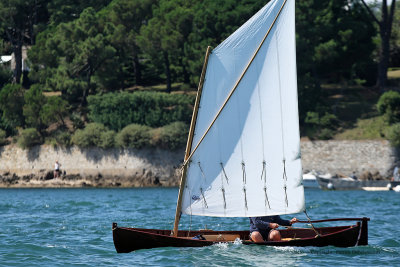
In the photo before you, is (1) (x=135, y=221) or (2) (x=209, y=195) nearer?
(2) (x=209, y=195)

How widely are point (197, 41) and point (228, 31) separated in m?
3.07

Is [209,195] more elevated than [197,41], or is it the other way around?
[197,41]

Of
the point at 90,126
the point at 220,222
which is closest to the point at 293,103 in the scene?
the point at 220,222

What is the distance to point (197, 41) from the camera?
78750 millimetres

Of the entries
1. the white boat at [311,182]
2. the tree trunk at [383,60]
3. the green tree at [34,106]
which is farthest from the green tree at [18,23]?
the tree trunk at [383,60]

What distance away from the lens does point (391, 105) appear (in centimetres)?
7462

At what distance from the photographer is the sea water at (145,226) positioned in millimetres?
23891

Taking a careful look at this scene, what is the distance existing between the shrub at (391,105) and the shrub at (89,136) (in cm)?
2517

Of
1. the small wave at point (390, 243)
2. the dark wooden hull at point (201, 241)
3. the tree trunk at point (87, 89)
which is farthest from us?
the tree trunk at point (87, 89)

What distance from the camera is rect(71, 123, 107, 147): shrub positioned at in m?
75.7

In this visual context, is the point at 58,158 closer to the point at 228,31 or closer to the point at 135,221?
the point at 228,31

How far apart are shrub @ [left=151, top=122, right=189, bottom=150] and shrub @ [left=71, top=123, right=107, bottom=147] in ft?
16.1

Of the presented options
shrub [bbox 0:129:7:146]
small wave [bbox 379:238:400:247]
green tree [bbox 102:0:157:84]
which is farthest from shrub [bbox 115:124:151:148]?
small wave [bbox 379:238:400:247]

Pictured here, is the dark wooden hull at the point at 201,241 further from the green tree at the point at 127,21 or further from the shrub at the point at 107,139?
the green tree at the point at 127,21
